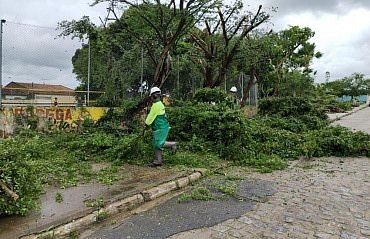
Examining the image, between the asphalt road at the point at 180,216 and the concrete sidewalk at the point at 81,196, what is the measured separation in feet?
1.67

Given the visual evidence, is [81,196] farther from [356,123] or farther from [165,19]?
Result: [356,123]

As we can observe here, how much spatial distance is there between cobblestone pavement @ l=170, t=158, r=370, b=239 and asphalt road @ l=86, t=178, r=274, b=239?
17cm

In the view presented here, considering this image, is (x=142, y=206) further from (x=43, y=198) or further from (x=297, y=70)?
(x=297, y=70)

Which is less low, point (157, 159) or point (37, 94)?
point (37, 94)

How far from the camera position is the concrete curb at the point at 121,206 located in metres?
4.31

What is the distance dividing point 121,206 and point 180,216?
912mm

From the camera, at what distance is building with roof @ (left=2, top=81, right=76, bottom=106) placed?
1049cm

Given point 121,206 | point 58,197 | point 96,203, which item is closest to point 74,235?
point 96,203

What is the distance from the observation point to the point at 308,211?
5.31 metres

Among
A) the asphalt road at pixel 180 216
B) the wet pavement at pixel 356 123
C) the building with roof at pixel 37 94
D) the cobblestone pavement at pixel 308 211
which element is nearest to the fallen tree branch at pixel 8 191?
the asphalt road at pixel 180 216

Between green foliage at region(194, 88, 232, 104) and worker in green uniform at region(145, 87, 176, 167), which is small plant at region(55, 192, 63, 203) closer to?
worker in green uniform at region(145, 87, 176, 167)

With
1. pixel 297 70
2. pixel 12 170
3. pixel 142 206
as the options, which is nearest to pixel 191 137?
pixel 142 206

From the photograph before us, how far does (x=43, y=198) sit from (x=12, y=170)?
1057mm

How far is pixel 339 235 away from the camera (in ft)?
14.5
